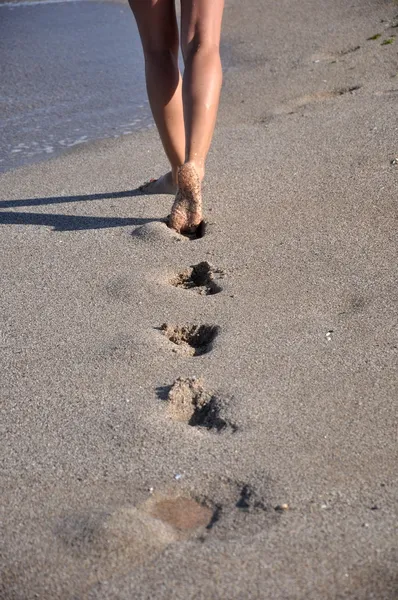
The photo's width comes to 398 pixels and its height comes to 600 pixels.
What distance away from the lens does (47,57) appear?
7.48 meters

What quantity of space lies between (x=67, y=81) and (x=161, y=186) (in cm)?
292

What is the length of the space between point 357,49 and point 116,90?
187cm

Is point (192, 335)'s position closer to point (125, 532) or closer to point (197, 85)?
point (125, 532)

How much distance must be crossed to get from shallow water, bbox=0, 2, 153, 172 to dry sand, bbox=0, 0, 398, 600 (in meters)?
0.66

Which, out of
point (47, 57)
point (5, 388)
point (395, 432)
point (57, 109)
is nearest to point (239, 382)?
point (395, 432)

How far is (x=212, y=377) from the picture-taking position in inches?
103

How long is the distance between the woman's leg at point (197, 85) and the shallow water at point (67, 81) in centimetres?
175

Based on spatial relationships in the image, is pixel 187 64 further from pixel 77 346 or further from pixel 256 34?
pixel 256 34

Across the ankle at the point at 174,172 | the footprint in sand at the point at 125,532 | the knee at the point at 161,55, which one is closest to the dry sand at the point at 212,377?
the footprint in sand at the point at 125,532

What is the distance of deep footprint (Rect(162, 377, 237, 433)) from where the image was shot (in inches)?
95.1

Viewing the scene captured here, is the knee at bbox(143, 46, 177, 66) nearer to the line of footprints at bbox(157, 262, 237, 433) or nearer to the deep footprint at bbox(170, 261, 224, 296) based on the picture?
the deep footprint at bbox(170, 261, 224, 296)

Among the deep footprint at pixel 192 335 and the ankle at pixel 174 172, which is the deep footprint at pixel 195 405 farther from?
the ankle at pixel 174 172

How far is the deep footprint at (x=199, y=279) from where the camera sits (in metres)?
3.26

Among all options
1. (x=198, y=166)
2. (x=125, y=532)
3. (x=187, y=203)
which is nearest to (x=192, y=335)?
(x=187, y=203)
